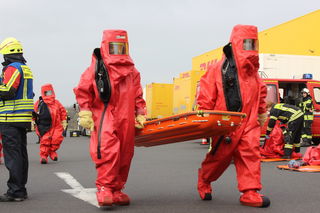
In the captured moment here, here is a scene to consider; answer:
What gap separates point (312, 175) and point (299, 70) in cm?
1148

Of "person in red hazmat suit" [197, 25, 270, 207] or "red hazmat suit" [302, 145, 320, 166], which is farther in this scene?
"red hazmat suit" [302, 145, 320, 166]

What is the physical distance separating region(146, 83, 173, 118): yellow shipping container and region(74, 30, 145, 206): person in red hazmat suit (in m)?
24.9

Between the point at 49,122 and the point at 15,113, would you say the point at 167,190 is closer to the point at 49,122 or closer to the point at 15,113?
the point at 15,113

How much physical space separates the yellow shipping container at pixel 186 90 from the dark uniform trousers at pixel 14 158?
1624 centimetres

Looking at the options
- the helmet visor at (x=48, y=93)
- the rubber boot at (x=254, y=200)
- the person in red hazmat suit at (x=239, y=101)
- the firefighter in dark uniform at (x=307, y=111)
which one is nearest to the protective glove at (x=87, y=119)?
the person in red hazmat suit at (x=239, y=101)

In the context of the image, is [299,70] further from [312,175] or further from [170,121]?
[170,121]

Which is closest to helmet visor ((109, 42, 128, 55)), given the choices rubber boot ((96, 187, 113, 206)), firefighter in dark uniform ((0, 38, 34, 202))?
firefighter in dark uniform ((0, 38, 34, 202))

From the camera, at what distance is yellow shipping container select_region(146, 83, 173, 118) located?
31.1 meters

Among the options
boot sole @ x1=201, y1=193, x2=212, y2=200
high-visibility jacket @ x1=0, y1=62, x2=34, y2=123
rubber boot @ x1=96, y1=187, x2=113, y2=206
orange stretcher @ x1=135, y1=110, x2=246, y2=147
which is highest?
high-visibility jacket @ x1=0, y1=62, x2=34, y2=123

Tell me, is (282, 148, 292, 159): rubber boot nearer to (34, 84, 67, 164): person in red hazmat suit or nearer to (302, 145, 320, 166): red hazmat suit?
(302, 145, 320, 166): red hazmat suit

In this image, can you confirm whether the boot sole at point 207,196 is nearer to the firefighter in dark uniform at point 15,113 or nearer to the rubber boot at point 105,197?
the rubber boot at point 105,197

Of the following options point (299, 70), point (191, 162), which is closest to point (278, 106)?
point (191, 162)

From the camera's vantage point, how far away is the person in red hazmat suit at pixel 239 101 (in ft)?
20.0

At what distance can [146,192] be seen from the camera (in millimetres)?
7250
